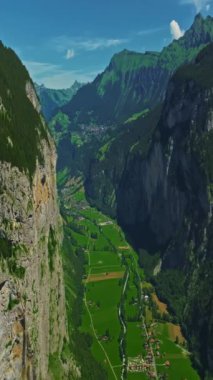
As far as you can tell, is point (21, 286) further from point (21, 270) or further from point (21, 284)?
point (21, 270)

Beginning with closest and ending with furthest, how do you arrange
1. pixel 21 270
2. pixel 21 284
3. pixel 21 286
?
pixel 21 286, pixel 21 284, pixel 21 270

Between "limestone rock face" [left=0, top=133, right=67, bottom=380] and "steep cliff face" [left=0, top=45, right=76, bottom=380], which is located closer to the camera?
"limestone rock face" [left=0, top=133, right=67, bottom=380]

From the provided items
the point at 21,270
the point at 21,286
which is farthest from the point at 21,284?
the point at 21,270

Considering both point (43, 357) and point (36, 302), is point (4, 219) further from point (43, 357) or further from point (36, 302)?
point (43, 357)

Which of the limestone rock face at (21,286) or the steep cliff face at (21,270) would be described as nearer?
the limestone rock face at (21,286)

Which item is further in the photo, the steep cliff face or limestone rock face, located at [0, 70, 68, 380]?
the steep cliff face

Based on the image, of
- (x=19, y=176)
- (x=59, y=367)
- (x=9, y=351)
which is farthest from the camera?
(x=59, y=367)

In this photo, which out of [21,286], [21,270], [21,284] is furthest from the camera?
[21,270]

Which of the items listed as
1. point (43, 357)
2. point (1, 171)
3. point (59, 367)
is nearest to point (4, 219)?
point (1, 171)

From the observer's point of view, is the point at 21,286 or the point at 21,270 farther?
the point at 21,270

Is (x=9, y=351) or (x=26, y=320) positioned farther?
(x=26, y=320)

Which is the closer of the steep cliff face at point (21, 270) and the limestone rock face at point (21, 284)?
the limestone rock face at point (21, 284)
